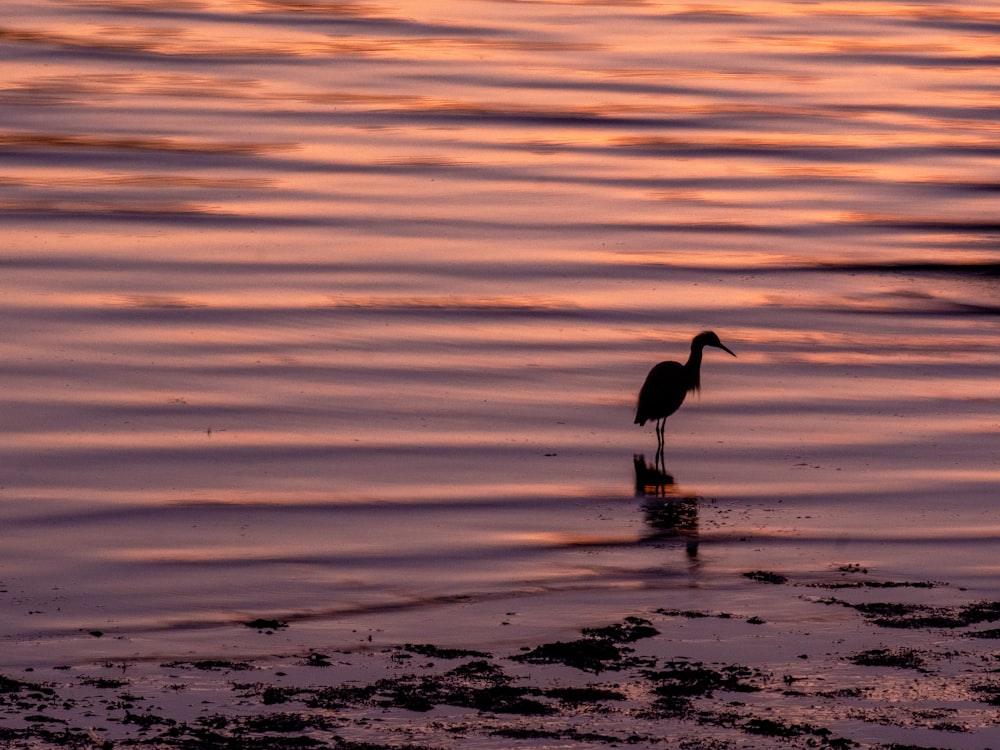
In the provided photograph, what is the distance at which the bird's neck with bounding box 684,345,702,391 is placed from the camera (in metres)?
14.7

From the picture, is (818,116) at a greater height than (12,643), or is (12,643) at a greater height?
(818,116)

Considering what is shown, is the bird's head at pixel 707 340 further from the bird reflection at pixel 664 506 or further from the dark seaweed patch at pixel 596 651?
the dark seaweed patch at pixel 596 651

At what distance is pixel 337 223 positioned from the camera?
63.3 ft

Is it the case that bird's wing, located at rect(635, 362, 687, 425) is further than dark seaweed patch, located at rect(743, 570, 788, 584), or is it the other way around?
bird's wing, located at rect(635, 362, 687, 425)

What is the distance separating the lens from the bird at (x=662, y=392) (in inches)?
555

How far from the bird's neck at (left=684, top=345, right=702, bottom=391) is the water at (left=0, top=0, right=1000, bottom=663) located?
286 millimetres

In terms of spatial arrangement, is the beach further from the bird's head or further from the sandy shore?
the bird's head

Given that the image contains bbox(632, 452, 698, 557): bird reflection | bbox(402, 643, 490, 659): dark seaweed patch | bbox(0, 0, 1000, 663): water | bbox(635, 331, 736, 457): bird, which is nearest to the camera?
bbox(402, 643, 490, 659): dark seaweed patch

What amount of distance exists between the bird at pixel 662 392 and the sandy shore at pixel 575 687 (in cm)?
402

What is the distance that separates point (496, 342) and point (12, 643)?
23.2 feet

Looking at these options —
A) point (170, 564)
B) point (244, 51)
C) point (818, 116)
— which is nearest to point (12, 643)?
point (170, 564)

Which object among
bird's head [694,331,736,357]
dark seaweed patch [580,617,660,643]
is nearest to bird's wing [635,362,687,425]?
bird's head [694,331,736,357]

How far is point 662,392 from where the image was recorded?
46.5ft

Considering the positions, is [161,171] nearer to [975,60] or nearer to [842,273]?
[842,273]
